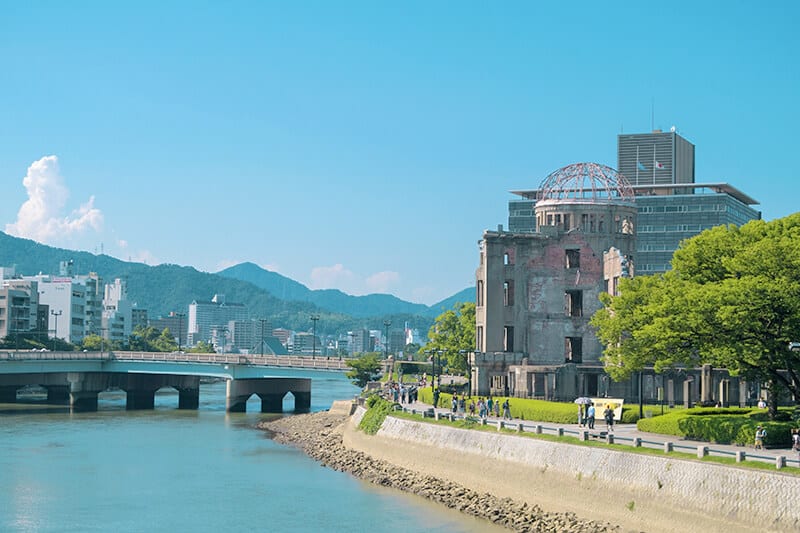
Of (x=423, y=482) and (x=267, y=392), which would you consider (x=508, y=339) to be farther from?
(x=267, y=392)

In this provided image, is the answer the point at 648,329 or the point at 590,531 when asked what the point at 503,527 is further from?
the point at 648,329

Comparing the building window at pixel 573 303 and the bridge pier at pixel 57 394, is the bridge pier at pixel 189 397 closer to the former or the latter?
the bridge pier at pixel 57 394

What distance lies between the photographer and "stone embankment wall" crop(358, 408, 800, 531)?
152 ft

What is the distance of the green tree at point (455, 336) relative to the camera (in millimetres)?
139375

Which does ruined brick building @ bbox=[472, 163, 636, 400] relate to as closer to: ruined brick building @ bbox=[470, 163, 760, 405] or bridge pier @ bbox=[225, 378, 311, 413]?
ruined brick building @ bbox=[470, 163, 760, 405]

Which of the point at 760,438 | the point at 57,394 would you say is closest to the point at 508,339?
the point at 760,438

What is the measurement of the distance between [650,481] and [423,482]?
21911 millimetres

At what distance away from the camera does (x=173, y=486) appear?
7569 cm

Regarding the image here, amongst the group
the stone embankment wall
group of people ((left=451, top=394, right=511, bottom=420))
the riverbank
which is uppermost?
group of people ((left=451, top=394, right=511, bottom=420))

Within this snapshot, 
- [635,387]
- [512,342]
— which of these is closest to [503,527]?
[635,387]

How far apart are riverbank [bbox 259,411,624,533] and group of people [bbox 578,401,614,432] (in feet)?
26.5

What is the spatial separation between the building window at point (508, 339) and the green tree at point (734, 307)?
116 feet

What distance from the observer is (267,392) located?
493 ft

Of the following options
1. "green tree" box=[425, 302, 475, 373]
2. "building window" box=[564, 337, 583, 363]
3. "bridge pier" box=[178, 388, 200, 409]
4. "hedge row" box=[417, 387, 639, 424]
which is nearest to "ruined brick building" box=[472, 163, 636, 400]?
"building window" box=[564, 337, 583, 363]
